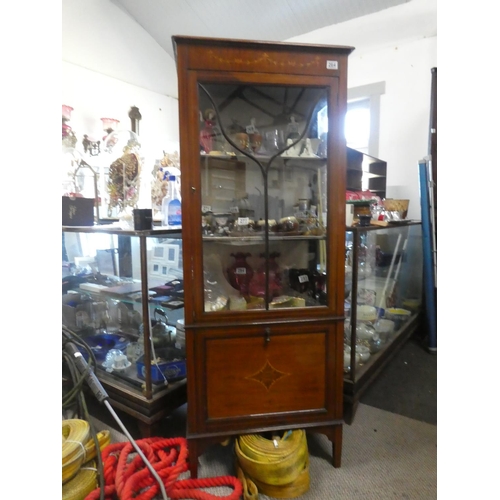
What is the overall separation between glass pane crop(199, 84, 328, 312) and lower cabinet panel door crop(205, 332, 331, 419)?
15 centimetres

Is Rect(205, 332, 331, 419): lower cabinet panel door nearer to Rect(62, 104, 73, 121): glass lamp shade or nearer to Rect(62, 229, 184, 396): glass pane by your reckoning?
Rect(62, 229, 184, 396): glass pane

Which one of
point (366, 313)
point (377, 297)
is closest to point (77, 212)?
point (366, 313)

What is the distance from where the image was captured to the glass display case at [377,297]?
5.13ft

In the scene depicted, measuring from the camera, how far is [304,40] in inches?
111

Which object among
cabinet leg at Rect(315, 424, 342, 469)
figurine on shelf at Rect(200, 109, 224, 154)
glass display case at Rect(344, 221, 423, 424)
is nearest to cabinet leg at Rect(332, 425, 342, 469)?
cabinet leg at Rect(315, 424, 342, 469)

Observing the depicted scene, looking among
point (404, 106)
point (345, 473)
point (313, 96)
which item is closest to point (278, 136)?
point (313, 96)

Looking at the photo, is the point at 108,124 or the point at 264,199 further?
the point at 108,124

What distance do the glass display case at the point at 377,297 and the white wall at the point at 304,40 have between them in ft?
1.64

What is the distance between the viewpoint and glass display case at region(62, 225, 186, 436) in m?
1.41

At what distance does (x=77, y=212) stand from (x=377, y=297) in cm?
183

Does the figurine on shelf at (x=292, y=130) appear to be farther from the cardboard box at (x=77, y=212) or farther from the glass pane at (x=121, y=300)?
the cardboard box at (x=77, y=212)

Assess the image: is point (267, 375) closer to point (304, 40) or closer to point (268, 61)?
point (268, 61)
